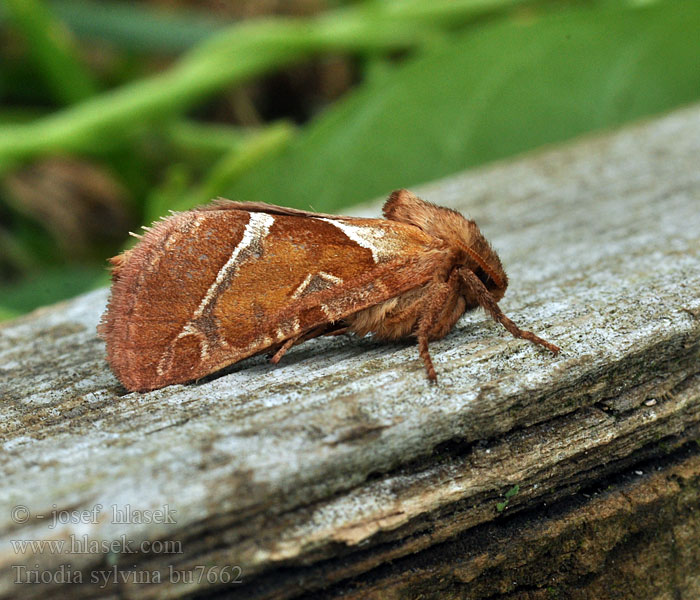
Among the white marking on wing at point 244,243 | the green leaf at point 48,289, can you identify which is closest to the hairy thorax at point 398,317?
the white marking on wing at point 244,243

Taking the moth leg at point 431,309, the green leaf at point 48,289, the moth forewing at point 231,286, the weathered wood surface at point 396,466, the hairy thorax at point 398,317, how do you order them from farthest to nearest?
the green leaf at point 48,289 < the hairy thorax at point 398,317 < the moth forewing at point 231,286 < the moth leg at point 431,309 < the weathered wood surface at point 396,466

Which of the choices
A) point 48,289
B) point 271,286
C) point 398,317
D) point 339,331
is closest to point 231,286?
point 271,286

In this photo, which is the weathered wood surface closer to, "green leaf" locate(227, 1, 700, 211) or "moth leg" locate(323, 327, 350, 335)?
"moth leg" locate(323, 327, 350, 335)

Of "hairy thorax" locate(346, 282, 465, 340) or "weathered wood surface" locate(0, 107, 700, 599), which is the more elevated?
"hairy thorax" locate(346, 282, 465, 340)

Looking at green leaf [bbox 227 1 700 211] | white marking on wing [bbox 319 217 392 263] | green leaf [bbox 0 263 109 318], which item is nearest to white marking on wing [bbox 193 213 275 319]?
white marking on wing [bbox 319 217 392 263]

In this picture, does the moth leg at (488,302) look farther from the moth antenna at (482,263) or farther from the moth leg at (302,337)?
the moth leg at (302,337)

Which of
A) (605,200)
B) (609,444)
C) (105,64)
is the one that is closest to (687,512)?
(609,444)

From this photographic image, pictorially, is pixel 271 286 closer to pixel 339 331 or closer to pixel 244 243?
pixel 244 243
